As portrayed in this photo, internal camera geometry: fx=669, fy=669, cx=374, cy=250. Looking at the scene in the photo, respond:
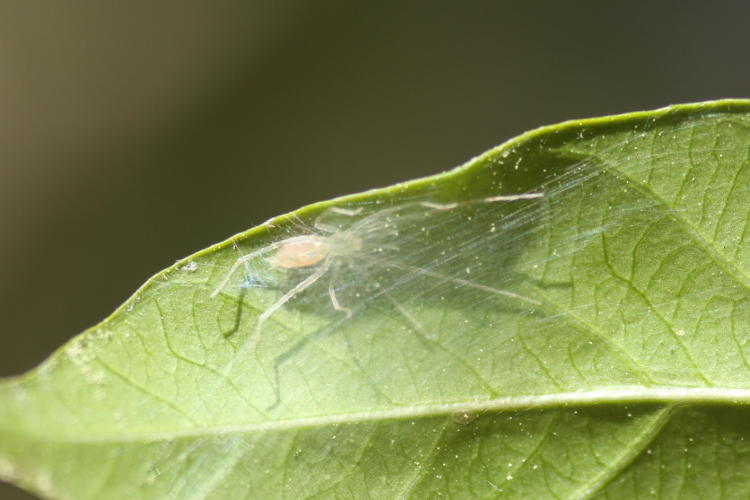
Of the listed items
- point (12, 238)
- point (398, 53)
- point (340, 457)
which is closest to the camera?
point (340, 457)

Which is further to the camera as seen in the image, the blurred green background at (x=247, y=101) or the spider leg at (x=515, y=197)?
the blurred green background at (x=247, y=101)

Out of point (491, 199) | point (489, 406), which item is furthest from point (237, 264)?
point (489, 406)

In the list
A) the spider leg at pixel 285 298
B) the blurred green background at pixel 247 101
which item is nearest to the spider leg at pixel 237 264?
the spider leg at pixel 285 298

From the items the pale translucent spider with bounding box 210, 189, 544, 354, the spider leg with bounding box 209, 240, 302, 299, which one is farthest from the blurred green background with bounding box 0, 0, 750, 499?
the spider leg with bounding box 209, 240, 302, 299

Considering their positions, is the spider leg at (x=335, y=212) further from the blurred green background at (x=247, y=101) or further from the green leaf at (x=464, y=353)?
the blurred green background at (x=247, y=101)

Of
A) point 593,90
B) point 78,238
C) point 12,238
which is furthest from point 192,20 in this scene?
point 593,90

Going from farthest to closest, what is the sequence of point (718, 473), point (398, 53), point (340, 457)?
point (398, 53) < point (340, 457) < point (718, 473)

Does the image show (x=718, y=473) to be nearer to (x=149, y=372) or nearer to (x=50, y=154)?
(x=149, y=372)
